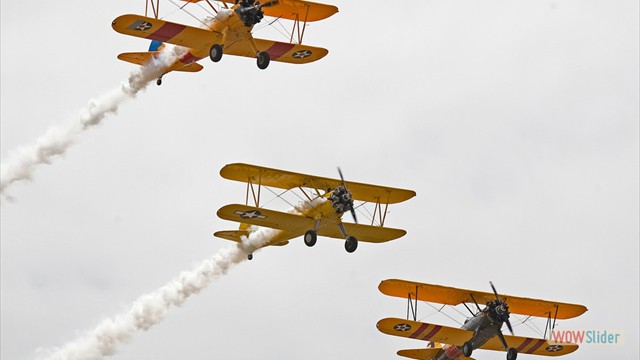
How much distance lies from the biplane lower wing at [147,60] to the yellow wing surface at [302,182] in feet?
13.8

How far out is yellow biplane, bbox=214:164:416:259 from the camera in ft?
137

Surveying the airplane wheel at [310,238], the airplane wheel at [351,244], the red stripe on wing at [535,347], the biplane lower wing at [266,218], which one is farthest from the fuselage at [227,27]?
the red stripe on wing at [535,347]

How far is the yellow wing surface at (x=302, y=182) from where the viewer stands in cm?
4288

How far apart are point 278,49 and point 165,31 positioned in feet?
14.8

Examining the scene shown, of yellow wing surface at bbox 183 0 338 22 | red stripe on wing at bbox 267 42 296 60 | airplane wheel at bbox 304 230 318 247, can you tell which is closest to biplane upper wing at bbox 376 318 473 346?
airplane wheel at bbox 304 230 318 247

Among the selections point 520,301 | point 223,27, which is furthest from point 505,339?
point 223,27

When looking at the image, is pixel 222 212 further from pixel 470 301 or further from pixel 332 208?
pixel 470 301

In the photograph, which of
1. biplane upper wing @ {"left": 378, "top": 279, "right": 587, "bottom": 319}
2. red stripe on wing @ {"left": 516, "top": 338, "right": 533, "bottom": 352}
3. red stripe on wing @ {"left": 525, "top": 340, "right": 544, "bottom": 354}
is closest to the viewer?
biplane upper wing @ {"left": 378, "top": 279, "right": 587, "bottom": 319}

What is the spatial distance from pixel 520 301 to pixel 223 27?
13861 millimetres

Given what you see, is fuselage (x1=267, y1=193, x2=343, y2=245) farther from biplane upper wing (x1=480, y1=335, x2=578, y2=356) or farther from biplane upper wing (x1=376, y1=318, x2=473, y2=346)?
biplane upper wing (x1=480, y1=335, x2=578, y2=356)

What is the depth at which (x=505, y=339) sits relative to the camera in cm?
4881

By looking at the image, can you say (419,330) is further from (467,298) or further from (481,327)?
(467,298)

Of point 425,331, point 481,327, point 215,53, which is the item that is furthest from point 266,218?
point 481,327

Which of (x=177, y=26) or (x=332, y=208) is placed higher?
(x=177, y=26)
